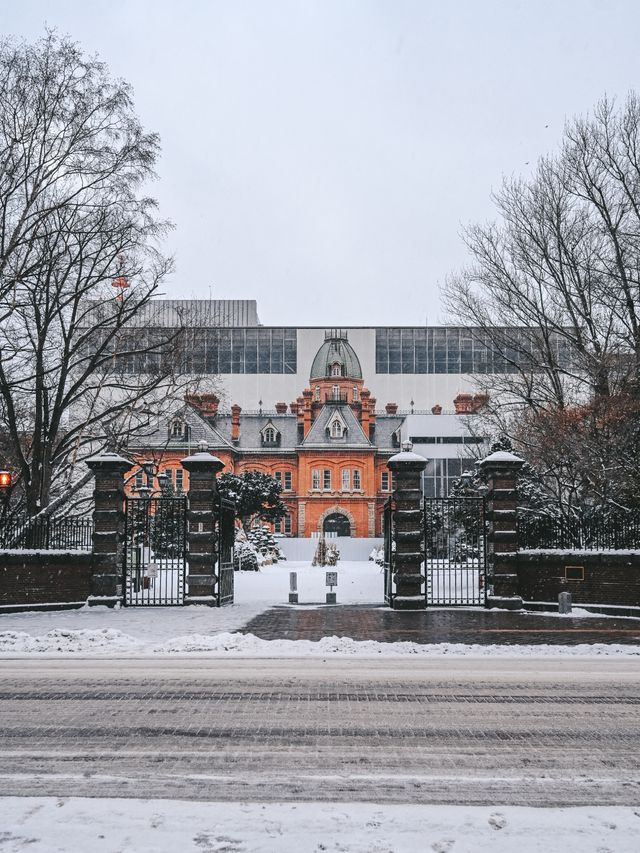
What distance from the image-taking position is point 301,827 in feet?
16.1

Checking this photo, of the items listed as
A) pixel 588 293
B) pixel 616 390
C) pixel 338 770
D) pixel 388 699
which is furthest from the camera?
pixel 588 293

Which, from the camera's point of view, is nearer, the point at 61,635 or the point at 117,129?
the point at 61,635

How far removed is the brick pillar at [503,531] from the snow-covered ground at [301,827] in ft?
45.4

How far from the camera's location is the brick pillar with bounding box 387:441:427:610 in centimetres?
1873

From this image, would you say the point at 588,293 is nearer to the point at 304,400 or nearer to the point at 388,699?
the point at 388,699

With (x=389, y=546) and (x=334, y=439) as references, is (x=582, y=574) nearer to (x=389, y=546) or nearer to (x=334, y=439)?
(x=389, y=546)

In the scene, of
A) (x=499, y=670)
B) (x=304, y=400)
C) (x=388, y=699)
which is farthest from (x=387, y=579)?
(x=304, y=400)

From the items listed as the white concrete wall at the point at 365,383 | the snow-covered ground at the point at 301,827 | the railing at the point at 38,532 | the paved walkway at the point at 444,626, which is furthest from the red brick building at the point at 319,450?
the snow-covered ground at the point at 301,827

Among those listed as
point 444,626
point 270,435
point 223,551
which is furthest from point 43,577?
point 270,435

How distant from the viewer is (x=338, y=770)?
239 inches

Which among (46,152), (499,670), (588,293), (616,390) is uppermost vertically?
(46,152)

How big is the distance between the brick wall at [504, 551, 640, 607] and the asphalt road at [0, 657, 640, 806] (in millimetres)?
7507

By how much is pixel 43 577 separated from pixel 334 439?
→ 190 feet

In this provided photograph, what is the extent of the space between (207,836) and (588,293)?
23.3 metres
